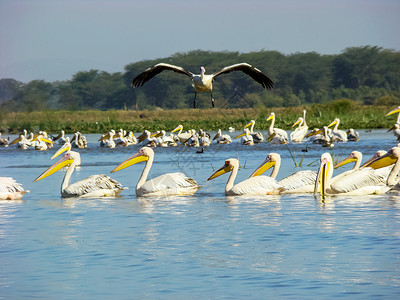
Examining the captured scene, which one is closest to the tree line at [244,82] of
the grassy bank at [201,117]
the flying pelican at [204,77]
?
the grassy bank at [201,117]

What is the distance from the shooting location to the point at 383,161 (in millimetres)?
10016

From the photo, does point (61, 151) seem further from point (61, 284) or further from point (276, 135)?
point (61, 284)

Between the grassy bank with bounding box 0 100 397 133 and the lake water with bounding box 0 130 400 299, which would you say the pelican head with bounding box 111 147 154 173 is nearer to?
the lake water with bounding box 0 130 400 299

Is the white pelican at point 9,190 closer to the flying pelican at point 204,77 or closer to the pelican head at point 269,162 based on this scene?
the pelican head at point 269,162

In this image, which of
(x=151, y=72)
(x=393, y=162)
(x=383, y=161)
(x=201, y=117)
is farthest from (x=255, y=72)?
(x=201, y=117)

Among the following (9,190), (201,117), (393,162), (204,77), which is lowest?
(9,190)

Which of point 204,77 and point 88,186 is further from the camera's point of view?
point 204,77

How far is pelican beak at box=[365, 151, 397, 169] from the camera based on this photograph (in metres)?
9.89

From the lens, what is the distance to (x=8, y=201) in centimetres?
1009

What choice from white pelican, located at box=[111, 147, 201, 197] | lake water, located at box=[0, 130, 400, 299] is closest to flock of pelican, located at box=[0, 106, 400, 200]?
white pelican, located at box=[111, 147, 201, 197]

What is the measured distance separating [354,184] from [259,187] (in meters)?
1.14

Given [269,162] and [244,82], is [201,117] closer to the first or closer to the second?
[244,82]

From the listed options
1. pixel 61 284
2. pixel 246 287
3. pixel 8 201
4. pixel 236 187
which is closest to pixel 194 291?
pixel 246 287

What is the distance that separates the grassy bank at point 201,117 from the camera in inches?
1219
